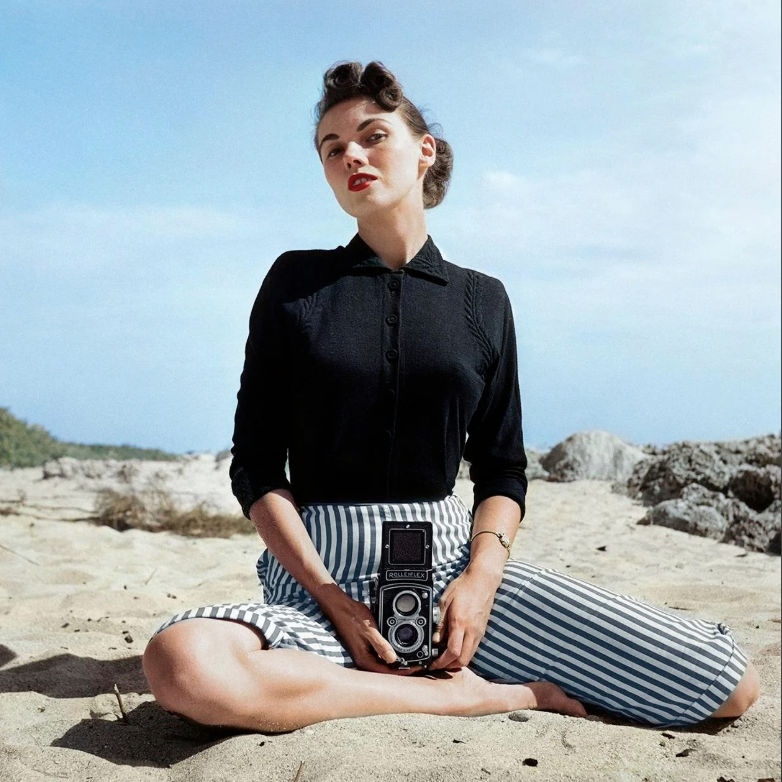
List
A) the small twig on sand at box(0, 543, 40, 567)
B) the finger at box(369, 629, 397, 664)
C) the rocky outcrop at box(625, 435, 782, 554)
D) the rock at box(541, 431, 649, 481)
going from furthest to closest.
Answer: the rock at box(541, 431, 649, 481)
the rocky outcrop at box(625, 435, 782, 554)
the small twig on sand at box(0, 543, 40, 567)
the finger at box(369, 629, 397, 664)

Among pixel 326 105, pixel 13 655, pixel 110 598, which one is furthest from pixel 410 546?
pixel 110 598

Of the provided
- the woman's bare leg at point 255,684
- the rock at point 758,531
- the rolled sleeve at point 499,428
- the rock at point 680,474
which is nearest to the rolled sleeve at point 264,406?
the woman's bare leg at point 255,684

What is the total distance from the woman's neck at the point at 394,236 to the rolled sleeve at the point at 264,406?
0.33 metres

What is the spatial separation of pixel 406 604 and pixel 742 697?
1.10 meters

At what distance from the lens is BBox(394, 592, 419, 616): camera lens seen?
240cm

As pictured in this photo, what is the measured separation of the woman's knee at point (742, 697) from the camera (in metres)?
2.64

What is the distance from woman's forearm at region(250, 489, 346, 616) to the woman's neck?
827mm

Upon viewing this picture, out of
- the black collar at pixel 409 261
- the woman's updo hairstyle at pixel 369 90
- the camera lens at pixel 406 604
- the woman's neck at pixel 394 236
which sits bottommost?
the camera lens at pixel 406 604

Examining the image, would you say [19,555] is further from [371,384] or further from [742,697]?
[742,697]

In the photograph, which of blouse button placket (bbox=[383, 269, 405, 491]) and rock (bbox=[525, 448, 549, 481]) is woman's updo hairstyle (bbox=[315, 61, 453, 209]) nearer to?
blouse button placket (bbox=[383, 269, 405, 491])

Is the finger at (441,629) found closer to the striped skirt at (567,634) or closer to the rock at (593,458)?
the striped skirt at (567,634)

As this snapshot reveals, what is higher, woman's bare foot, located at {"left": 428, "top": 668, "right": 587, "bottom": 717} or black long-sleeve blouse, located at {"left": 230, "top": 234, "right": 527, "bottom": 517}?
black long-sleeve blouse, located at {"left": 230, "top": 234, "right": 527, "bottom": 517}

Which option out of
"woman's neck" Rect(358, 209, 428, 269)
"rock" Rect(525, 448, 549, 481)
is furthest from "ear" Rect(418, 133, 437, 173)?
"rock" Rect(525, 448, 549, 481)

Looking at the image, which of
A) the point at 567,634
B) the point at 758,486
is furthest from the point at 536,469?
the point at 567,634
